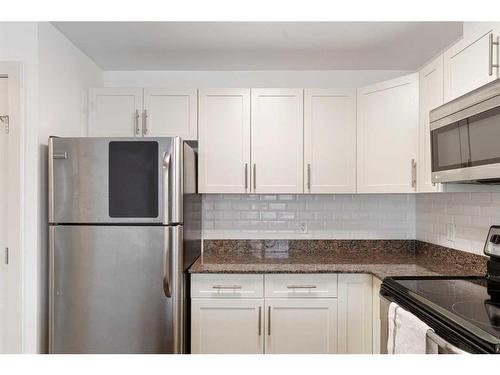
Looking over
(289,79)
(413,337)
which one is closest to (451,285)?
(413,337)

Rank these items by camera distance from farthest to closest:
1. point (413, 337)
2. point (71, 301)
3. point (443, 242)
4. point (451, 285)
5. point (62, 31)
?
1. point (443, 242)
2. point (62, 31)
3. point (71, 301)
4. point (451, 285)
5. point (413, 337)

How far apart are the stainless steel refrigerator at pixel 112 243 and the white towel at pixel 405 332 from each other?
3.71 ft

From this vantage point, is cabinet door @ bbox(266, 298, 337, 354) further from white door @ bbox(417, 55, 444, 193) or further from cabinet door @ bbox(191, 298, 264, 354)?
white door @ bbox(417, 55, 444, 193)

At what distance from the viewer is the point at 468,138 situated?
161 centimetres

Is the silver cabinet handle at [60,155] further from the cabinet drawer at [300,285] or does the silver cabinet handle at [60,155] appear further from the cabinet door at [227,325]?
the cabinet drawer at [300,285]

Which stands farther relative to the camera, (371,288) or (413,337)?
(371,288)

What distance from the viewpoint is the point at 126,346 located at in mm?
2131

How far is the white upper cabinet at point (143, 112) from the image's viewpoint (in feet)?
8.79

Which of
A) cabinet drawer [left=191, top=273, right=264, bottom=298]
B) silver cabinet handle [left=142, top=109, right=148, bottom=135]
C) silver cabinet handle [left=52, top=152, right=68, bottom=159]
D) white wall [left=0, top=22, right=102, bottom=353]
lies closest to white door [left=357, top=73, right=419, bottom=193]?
cabinet drawer [left=191, top=273, right=264, bottom=298]

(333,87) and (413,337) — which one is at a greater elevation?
(333,87)

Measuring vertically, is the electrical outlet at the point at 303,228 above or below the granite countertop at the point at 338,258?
above

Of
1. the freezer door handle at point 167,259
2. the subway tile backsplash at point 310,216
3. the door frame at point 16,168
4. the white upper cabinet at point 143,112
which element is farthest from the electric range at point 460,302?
the door frame at point 16,168

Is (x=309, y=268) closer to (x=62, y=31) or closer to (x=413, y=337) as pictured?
(x=413, y=337)

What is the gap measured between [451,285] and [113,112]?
91.9 inches
